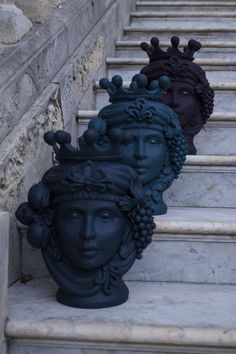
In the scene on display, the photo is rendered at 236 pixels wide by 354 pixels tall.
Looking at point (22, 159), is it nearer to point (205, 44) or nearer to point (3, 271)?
point (3, 271)

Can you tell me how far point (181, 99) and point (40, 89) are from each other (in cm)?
48

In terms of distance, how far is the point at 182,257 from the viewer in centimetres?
193

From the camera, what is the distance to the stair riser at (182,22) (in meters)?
4.10

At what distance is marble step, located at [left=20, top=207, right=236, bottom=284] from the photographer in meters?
1.91

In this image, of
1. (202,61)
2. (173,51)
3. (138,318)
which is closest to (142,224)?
(138,318)

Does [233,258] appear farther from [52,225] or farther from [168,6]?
[168,6]

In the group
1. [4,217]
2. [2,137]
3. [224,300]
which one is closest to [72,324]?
[4,217]

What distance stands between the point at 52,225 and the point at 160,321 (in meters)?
0.34

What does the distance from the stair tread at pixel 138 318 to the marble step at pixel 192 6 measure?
9.58 feet

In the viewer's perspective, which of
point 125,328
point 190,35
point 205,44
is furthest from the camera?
point 190,35

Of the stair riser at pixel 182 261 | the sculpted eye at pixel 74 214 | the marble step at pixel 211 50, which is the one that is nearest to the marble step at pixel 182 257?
the stair riser at pixel 182 261

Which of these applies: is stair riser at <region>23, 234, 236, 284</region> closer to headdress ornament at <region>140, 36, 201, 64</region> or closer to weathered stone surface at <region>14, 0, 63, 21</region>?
headdress ornament at <region>140, 36, 201, 64</region>

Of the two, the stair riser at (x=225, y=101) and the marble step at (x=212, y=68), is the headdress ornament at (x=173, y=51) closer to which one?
the stair riser at (x=225, y=101)

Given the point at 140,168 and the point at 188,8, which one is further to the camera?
the point at 188,8
